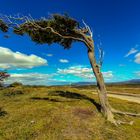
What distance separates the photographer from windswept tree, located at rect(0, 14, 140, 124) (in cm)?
2192

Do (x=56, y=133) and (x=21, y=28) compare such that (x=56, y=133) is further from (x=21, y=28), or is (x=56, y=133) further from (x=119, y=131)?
(x=21, y=28)

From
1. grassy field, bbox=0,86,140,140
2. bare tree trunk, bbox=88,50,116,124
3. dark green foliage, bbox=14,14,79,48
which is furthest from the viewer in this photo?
dark green foliage, bbox=14,14,79,48

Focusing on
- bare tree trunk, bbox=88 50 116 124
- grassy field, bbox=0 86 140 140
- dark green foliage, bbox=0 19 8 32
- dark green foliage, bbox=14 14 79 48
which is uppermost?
dark green foliage, bbox=14 14 79 48

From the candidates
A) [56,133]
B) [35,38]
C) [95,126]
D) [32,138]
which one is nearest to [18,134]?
[32,138]

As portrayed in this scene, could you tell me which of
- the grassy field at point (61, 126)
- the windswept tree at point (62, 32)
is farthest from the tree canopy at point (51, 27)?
the grassy field at point (61, 126)

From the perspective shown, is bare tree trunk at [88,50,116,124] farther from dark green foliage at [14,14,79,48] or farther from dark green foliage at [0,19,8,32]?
dark green foliage at [0,19,8,32]

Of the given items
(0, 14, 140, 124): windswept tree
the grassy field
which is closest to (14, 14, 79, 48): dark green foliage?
(0, 14, 140, 124): windswept tree

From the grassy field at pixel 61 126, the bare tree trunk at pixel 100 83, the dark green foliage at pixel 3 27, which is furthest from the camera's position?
the dark green foliage at pixel 3 27

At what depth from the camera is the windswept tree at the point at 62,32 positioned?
21.9m

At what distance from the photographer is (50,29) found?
2419 centimetres

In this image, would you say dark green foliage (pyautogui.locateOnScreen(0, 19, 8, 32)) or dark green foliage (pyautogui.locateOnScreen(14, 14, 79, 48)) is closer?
dark green foliage (pyautogui.locateOnScreen(0, 19, 8, 32))

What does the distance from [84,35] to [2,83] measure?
10.4 metres

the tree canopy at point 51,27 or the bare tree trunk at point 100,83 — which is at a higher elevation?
the tree canopy at point 51,27

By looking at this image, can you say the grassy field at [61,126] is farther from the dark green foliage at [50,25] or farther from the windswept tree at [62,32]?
the dark green foliage at [50,25]
